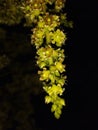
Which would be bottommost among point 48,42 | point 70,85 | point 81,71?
point 48,42

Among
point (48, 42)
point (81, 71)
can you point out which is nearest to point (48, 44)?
point (48, 42)

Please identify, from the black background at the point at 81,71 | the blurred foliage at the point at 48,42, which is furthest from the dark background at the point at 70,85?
the blurred foliage at the point at 48,42

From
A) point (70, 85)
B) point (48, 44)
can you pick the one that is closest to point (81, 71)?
point (70, 85)

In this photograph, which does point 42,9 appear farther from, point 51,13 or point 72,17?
point 72,17

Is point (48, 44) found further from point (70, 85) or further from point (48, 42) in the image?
Result: point (70, 85)

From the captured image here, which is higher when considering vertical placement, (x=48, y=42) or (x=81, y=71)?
(x=81, y=71)

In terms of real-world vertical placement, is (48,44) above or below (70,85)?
below

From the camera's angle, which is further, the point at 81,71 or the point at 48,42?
the point at 81,71

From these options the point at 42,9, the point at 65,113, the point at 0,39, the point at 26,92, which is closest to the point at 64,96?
the point at 65,113

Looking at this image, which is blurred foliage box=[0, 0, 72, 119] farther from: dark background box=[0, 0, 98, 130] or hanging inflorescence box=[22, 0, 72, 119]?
dark background box=[0, 0, 98, 130]

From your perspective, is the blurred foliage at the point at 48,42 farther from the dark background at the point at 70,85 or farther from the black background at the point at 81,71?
the black background at the point at 81,71
